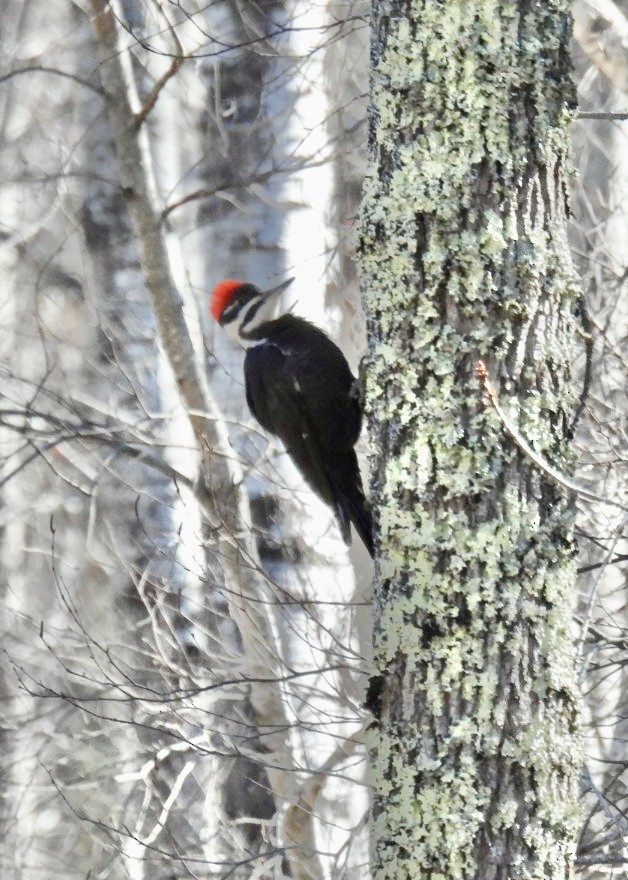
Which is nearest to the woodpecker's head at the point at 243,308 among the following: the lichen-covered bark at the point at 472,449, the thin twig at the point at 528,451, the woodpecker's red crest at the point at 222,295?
the woodpecker's red crest at the point at 222,295

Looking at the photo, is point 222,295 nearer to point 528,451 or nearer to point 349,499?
point 349,499

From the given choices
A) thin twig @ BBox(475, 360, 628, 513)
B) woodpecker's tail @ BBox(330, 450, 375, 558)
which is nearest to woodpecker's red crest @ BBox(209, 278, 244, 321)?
woodpecker's tail @ BBox(330, 450, 375, 558)

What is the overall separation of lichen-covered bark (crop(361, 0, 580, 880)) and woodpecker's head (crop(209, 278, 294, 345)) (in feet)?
4.96

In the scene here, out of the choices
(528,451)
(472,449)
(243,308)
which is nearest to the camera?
(528,451)

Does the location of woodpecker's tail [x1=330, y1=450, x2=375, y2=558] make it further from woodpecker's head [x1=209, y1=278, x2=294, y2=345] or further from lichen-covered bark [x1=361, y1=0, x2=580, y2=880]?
lichen-covered bark [x1=361, y1=0, x2=580, y2=880]

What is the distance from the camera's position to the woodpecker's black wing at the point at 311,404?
10.5 feet

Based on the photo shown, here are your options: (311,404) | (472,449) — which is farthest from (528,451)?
(311,404)

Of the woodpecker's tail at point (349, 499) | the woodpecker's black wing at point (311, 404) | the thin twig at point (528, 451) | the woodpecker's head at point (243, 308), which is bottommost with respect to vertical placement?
the thin twig at point (528, 451)

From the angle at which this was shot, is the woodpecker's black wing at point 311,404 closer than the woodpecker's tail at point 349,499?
No

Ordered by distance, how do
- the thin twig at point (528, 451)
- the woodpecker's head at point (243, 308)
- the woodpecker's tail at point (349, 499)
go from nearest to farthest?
the thin twig at point (528, 451), the woodpecker's tail at point (349, 499), the woodpecker's head at point (243, 308)

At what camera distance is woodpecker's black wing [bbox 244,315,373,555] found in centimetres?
319

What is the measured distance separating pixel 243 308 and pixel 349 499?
0.80 meters

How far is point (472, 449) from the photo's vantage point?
1.96 meters

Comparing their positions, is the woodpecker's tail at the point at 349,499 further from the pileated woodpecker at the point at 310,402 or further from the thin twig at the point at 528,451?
the thin twig at the point at 528,451
